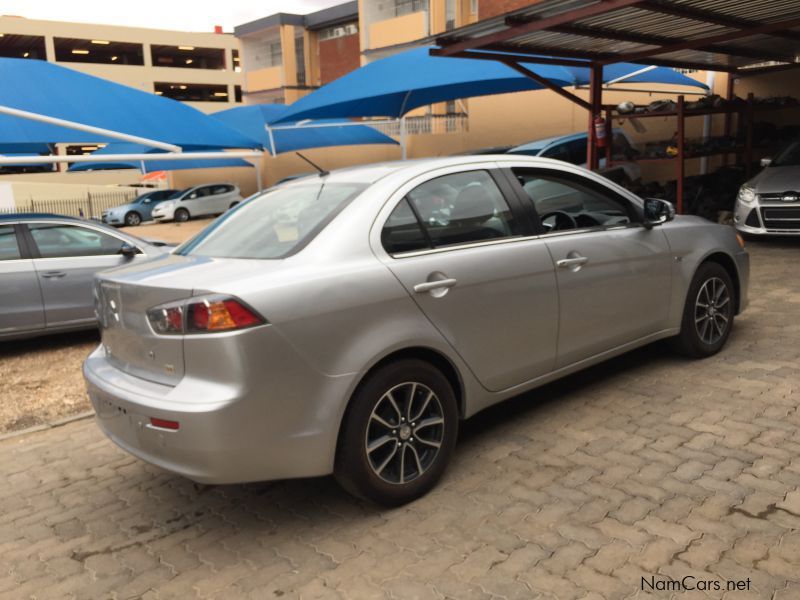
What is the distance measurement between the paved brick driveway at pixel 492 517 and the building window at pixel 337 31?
33816 mm

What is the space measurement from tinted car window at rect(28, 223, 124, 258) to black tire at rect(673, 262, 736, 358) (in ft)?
18.2

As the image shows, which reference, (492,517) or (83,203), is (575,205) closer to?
(492,517)

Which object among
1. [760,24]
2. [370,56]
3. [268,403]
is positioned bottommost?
[268,403]

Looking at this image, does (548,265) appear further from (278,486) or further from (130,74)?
(130,74)

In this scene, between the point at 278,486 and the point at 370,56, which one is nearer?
the point at 278,486

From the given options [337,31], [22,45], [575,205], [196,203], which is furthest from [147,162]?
[22,45]

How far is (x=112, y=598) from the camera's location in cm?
277

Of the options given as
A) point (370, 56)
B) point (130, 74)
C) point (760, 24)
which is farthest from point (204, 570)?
point (130, 74)

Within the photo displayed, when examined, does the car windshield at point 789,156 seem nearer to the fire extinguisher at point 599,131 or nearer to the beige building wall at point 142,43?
the fire extinguisher at point 599,131

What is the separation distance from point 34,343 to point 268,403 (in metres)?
5.64

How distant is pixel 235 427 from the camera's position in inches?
109

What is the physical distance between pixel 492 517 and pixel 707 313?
2.77 metres

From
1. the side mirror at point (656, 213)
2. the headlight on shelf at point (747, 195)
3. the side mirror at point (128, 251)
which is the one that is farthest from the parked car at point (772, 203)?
the side mirror at point (128, 251)

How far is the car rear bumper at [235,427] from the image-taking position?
2756mm
